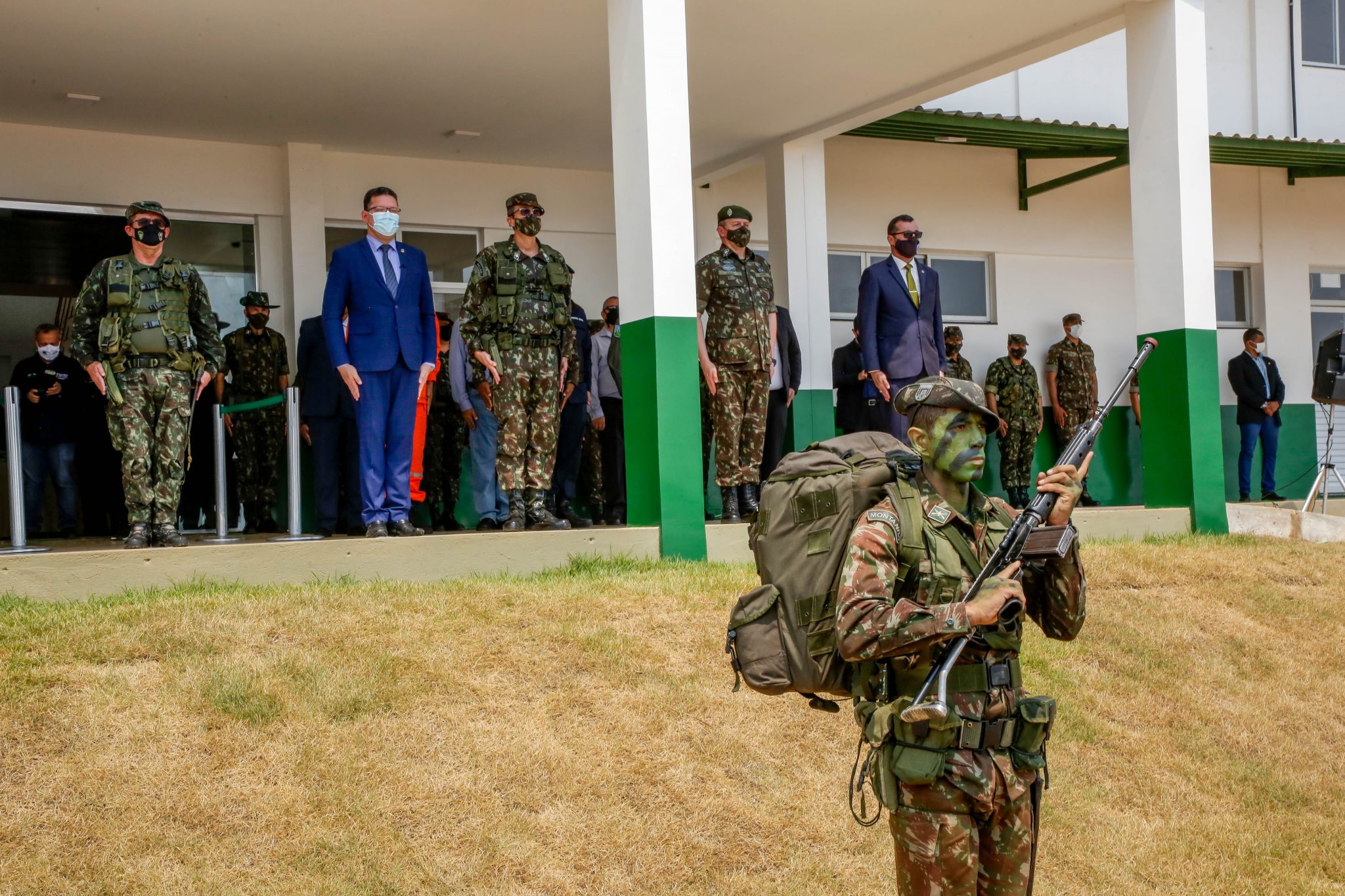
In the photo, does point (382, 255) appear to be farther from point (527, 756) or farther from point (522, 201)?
point (527, 756)

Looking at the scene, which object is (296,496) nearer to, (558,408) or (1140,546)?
(558,408)

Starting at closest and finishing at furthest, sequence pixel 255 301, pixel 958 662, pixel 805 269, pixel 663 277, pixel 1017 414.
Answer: pixel 958 662 < pixel 663 277 < pixel 255 301 < pixel 805 269 < pixel 1017 414

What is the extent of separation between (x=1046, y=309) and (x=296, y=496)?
10.1m

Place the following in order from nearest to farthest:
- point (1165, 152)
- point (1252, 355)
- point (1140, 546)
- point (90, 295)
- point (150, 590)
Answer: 1. point (150, 590)
2. point (90, 295)
3. point (1140, 546)
4. point (1165, 152)
5. point (1252, 355)

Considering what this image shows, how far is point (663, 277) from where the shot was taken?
826cm

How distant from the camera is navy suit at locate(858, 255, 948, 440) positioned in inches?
369

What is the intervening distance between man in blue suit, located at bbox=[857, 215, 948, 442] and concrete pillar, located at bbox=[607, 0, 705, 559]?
1.60m

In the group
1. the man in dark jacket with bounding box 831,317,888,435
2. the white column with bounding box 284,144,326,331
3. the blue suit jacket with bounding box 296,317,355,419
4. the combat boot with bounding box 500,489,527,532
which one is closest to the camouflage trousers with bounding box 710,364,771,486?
the combat boot with bounding box 500,489,527,532

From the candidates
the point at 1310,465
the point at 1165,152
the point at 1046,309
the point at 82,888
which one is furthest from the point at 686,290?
the point at 1310,465

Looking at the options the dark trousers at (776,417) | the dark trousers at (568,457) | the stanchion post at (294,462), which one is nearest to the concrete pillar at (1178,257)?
the dark trousers at (776,417)

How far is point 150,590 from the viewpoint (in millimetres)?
6730

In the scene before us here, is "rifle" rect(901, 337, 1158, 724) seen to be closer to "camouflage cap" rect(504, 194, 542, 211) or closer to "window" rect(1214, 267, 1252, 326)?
"camouflage cap" rect(504, 194, 542, 211)

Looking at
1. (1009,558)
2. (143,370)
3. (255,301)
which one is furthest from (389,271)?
(1009,558)

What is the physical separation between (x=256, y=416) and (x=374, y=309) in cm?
342
